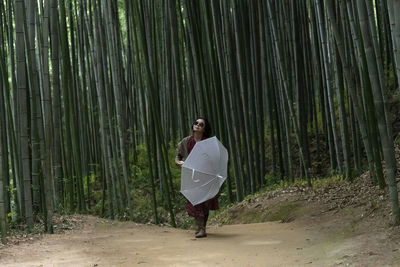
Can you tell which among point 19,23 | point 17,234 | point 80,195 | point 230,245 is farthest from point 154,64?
point 230,245

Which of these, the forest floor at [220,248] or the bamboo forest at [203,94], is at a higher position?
the bamboo forest at [203,94]

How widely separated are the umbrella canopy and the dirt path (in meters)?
0.32

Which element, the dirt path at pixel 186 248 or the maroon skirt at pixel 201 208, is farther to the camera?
the maroon skirt at pixel 201 208

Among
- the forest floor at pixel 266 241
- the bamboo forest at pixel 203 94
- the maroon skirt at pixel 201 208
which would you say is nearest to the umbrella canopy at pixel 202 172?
the maroon skirt at pixel 201 208

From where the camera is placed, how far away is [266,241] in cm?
375

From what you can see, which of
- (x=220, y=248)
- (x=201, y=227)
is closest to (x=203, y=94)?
(x=201, y=227)

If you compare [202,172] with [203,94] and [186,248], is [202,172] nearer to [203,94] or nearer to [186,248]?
[186,248]

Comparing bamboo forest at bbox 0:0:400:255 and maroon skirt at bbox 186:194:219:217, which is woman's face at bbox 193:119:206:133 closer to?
maroon skirt at bbox 186:194:219:217

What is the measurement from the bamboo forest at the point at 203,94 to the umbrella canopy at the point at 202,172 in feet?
2.54

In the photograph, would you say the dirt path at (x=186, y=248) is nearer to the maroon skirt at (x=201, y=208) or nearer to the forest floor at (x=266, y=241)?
the forest floor at (x=266, y=241)

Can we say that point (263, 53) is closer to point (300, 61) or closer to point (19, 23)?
point (300, 61)

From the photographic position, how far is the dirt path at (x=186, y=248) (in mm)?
3121

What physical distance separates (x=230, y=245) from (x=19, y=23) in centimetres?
228

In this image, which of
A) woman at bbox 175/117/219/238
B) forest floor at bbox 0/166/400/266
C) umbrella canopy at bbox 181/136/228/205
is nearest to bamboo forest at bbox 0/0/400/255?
forest floor at bbox 0/166/400/266
